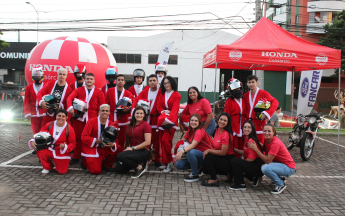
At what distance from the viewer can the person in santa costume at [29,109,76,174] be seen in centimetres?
489

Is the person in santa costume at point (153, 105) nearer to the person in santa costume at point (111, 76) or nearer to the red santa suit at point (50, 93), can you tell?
the person in santa costume at point (111, 76)

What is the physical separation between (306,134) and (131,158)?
422 cm

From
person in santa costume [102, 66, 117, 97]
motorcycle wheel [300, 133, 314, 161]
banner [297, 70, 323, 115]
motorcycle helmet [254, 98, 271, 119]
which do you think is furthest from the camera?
banner [297, 70, 323, 115]

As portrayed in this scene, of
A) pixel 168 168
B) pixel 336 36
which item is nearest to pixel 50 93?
pixel 168 168

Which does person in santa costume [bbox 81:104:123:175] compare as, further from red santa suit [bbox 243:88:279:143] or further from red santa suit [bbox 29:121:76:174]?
red santa suit [bbox 243:88:279:143]

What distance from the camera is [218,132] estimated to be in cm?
468

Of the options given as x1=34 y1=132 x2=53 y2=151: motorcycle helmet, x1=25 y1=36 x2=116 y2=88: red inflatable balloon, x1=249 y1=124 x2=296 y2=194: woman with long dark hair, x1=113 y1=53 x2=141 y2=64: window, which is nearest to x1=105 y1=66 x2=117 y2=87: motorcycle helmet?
x1=34 y1=132 x2=53 y2=151: motorcycle helmet

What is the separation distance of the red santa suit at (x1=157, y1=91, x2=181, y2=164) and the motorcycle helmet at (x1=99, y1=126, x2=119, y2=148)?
92cm

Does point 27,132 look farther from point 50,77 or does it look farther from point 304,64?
point 304,64

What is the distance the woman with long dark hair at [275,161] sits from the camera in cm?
420

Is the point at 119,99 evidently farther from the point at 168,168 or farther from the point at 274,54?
the point at 274,54

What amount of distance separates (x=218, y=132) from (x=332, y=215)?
1.93 meters

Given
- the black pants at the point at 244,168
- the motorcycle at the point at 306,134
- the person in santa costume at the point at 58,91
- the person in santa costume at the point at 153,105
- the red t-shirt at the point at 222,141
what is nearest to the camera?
the black pants at the point at 244,168

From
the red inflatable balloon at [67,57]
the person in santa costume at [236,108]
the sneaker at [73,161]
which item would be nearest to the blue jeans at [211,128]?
the person in santa costume at [236,108]
